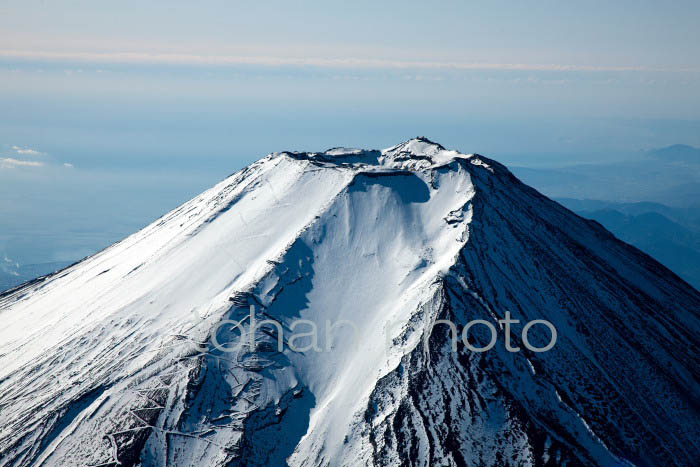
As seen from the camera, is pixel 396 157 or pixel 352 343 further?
pixel 396 157

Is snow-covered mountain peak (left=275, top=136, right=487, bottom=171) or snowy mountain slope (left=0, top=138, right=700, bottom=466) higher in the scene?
snow-covered mountain peak (left=275, top=136, right=487, bottom=171)

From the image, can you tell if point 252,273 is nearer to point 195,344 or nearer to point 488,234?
point 195,344

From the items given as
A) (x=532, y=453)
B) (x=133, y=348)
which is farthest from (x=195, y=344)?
(x=532, y=453)

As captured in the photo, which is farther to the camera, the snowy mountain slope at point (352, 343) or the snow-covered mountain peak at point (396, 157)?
the snow-covered mountain peak at point (396, 157)

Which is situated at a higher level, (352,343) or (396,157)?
(396,157)

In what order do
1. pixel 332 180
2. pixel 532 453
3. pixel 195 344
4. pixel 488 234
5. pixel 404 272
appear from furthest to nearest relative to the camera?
pixel 332 180 → pixel 488 234 → pixel 404 272 → pixel 195 344 → pixel 532 453

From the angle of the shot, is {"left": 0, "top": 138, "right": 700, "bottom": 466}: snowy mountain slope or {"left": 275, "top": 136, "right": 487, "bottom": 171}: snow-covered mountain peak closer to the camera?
{"left": 0, "top": 138, "right": 700, "bottom": 466}: snowy mountain slope

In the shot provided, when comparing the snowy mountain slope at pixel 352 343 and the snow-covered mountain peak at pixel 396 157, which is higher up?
the snow-covered mountain peak at pixel 396 157

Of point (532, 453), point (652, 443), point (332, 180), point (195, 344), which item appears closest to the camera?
point (532, 453)
